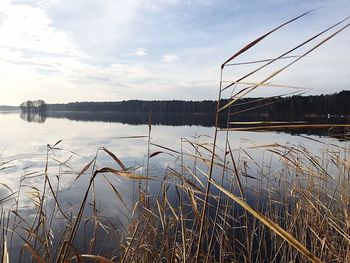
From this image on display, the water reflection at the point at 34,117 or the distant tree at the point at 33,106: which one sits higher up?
the distant tree at the point at 33,106

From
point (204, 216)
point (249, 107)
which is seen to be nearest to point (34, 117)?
point (249, 107)

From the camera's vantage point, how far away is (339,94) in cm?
6900

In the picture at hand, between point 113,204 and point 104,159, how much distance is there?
596cm

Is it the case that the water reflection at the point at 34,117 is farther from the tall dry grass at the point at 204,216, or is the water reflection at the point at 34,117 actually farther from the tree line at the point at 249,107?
the tall dry grass at the point at 204,216

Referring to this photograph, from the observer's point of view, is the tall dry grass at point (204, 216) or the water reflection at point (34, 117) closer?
the tall dry grass at point (204, 216)

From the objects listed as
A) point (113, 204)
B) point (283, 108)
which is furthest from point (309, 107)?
point (113, 204)

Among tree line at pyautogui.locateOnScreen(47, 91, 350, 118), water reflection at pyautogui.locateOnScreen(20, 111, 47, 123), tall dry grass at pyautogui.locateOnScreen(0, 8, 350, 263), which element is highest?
tree line at pyautogui.locateOnScreen(47, 91, 350, 118)

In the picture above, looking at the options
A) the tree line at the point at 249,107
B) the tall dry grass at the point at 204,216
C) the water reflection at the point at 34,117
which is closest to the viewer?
the tall dry grass at the point at 204,216

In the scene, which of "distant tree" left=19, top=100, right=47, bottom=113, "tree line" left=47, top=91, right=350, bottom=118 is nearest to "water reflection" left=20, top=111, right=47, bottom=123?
"distant tree" left=19, top=100, right=47, bottom=113

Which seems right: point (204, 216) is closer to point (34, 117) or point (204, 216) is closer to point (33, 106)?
point (34, 117)

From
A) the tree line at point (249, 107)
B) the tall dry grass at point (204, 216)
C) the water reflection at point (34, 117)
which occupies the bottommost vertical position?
the water reflection at point (34, 117)

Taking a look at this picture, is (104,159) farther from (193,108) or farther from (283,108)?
(193,108)

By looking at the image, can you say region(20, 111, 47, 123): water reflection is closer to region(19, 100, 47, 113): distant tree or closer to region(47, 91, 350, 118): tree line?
region(19, 100, 47, 113): distant tree

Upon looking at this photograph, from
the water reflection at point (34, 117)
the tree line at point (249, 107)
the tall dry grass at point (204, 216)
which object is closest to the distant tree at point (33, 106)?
the tree line at point (249, 107)
